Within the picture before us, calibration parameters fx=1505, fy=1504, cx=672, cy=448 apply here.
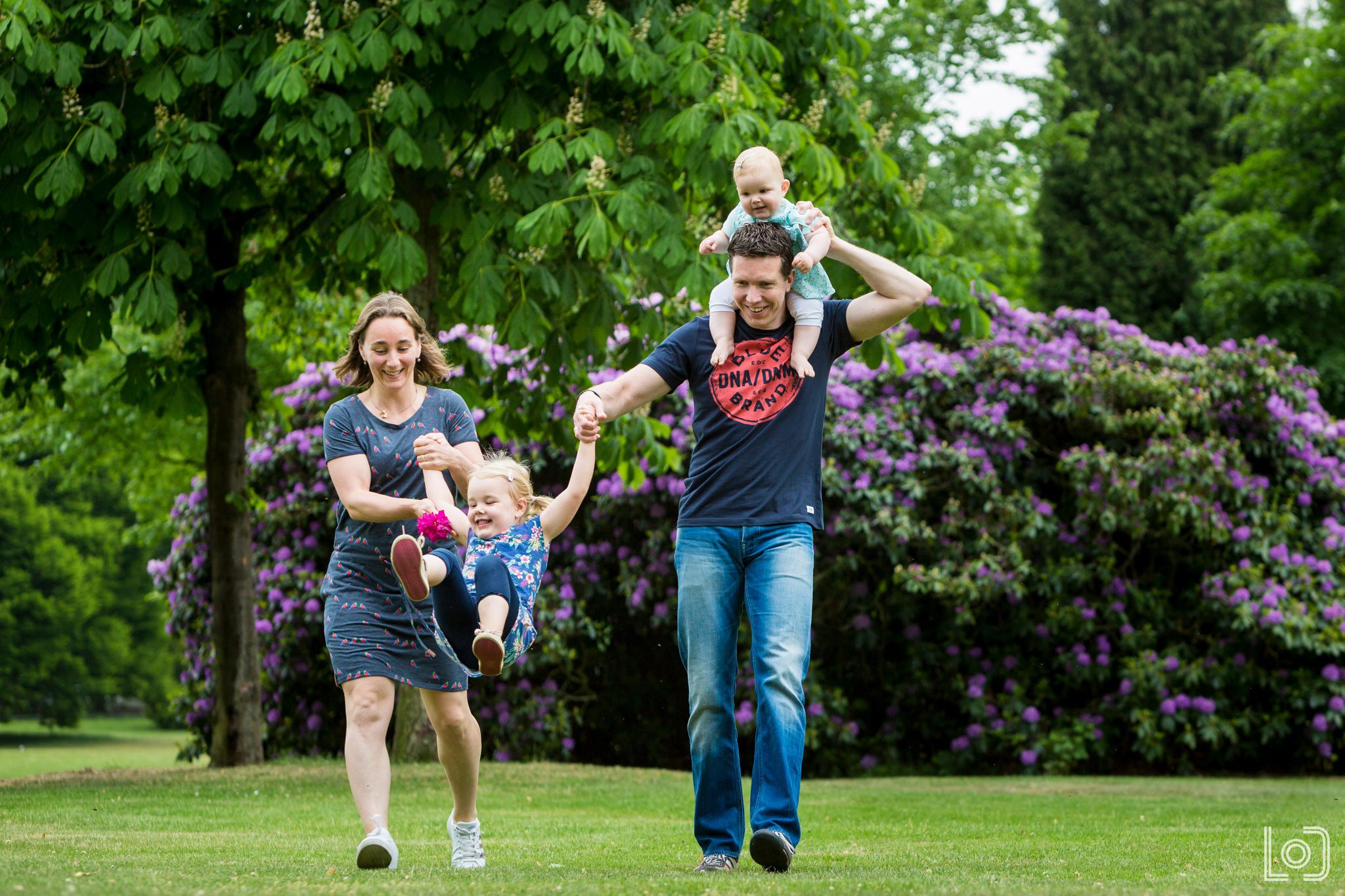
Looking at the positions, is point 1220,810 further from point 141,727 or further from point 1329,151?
point 141,727

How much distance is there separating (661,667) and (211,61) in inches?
277

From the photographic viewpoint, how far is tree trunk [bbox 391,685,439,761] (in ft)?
36.6

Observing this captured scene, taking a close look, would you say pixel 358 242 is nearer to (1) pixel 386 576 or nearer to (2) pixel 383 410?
(2) pixel 383 410

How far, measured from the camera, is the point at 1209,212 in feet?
80.3

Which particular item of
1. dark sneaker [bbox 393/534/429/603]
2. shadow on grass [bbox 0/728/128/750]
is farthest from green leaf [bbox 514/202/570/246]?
shadow on grass [bbox 0/728/128/750]

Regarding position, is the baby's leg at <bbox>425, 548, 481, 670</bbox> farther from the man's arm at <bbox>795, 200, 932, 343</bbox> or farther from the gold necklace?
the man's arm at <bbox>795, 200, 932, 343</bbox>

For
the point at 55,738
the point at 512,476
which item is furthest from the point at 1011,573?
the point at 55,738

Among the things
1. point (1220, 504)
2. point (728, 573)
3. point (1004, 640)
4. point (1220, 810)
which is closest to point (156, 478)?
point (1004, 640)

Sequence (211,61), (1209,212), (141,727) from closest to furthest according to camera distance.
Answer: (211,61), (1209,212), (141,727)

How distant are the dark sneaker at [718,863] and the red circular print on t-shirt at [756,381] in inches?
54.9

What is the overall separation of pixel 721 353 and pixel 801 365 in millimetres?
278

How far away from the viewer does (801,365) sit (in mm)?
4875

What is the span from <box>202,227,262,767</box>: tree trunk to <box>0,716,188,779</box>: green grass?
1.48 metres

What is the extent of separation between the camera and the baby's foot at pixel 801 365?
4.87 metres
